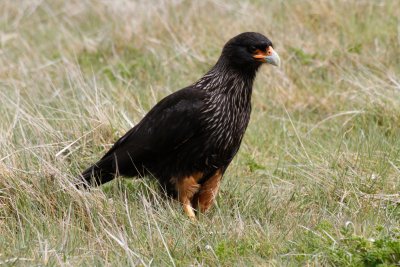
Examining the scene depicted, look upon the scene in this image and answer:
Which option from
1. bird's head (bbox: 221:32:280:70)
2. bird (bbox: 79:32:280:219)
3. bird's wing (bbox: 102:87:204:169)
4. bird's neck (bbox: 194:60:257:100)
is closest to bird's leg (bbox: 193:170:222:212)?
bird (bbox: 79:32:280:219)

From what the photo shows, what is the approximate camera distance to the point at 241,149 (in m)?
6.09

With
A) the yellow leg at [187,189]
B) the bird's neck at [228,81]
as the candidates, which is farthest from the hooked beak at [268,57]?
the yellow leg at [187,189]

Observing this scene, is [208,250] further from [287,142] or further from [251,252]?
[287,142]

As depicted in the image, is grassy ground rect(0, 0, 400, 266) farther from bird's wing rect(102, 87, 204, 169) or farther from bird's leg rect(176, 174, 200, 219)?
bird's wing rect(102, 87, 204, 169)

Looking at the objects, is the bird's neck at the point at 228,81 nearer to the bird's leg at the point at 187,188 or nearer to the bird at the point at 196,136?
the bird at the point at 196,136

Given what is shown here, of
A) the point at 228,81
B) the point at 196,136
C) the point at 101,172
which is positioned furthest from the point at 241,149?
the point at 101,172

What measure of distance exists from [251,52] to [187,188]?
0.88m

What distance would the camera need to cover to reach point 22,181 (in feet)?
15.8

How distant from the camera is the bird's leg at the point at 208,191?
5098 millimetres

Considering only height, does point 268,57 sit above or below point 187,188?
above

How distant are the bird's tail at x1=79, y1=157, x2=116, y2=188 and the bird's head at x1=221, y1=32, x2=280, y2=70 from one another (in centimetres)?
92

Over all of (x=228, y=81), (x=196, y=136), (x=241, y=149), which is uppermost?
(x=228, y=81)

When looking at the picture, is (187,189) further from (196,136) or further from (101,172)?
(101,172)

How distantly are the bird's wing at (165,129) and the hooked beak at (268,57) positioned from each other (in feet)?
1.31
